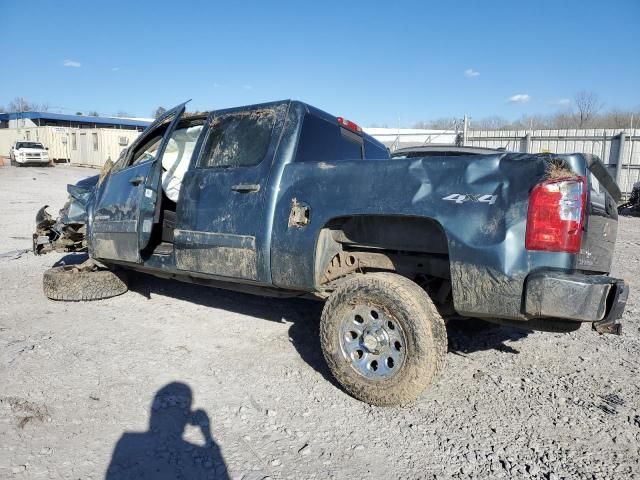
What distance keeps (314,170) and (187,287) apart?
3.34m

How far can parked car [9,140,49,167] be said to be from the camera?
101ft

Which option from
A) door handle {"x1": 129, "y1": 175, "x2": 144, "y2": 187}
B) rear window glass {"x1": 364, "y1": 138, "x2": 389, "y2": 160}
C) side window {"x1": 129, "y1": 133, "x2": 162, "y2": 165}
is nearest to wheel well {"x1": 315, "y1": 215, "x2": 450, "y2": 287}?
rear window glass {"x1": 364, "y1": 138, "x2": 389, "y2": 160}

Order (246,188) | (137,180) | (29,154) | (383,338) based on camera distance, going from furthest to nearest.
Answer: (29,154) → (137,180) → (246,188) → (383,338)

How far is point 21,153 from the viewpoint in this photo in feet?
101

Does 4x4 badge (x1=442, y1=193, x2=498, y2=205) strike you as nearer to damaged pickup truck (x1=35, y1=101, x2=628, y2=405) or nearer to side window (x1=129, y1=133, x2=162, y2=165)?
damaged pickup truck (x1=35, y1=101, x2=628, y2=405)

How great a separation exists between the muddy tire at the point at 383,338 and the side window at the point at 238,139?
1363 mm

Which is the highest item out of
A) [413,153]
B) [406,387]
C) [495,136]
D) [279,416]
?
[495,136]

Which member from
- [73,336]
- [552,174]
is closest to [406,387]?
[552,174]

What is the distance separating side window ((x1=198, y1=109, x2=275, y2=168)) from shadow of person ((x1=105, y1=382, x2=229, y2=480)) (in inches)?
76.3

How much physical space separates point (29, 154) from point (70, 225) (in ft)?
97.0

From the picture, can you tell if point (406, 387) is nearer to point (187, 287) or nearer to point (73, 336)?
point (73, 336)

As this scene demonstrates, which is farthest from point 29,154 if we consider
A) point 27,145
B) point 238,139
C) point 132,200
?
point 238,139

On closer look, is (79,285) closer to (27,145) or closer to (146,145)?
(146,145)

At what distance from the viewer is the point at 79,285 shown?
5.43 m
